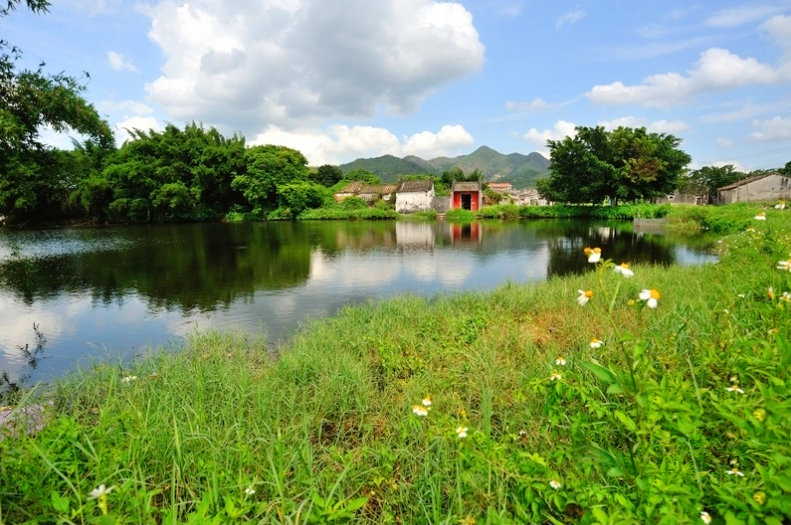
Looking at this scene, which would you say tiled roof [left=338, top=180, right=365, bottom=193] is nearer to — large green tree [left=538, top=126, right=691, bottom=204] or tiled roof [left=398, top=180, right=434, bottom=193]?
tiled roof [left=398, top=180, right=434, bottom=193]

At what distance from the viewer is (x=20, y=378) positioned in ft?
18.6

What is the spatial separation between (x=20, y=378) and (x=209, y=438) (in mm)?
5085

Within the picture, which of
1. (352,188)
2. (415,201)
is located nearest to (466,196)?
(415,201)

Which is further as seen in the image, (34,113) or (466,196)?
(466,196)

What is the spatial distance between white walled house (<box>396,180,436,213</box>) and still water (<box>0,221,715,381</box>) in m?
24.1

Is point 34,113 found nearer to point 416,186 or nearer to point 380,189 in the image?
point 416,186

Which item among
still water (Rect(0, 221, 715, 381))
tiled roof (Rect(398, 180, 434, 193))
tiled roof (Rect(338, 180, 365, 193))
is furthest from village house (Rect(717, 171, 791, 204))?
tiled roof (Rect(338, 180, 365, 193))

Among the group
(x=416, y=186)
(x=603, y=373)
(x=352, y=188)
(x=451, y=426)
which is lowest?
(x=451, y=426)

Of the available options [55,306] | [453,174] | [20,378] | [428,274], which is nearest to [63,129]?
[55,306]

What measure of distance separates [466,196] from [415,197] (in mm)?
6298

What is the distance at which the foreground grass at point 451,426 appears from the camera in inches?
Answer: 62.2

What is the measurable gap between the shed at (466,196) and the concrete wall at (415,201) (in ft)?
9.32

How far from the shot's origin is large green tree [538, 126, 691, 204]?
3500 cm

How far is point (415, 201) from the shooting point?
45.9 m
